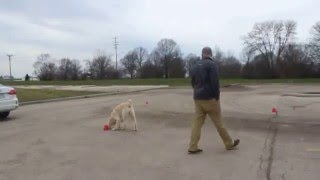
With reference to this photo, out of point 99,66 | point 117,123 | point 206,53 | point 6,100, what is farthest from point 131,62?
point 206,53

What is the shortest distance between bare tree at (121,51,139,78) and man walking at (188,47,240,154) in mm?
130516

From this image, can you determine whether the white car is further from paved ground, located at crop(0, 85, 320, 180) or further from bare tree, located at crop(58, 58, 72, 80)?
bare tree, located at crop(58, 58, 72, 80)

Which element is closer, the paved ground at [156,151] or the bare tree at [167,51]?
the paved ground at [156,151]

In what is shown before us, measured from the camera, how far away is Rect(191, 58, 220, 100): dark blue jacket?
29.9ft

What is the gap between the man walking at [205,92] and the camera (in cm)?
913

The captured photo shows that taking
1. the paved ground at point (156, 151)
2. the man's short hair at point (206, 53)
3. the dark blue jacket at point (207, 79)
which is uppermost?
the man's short hair at point (206, 53)

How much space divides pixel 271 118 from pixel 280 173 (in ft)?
26.8

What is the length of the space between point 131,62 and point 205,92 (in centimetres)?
13511

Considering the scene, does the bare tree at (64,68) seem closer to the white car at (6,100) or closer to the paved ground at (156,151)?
the white car at (6,100)

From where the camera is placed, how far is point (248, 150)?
9492 mm

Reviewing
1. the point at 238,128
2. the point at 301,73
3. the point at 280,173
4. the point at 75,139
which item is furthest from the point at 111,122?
the point at 301,73

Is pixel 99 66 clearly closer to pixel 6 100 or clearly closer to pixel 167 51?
pixel 167 51

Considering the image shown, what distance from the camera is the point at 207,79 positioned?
30.0 ft

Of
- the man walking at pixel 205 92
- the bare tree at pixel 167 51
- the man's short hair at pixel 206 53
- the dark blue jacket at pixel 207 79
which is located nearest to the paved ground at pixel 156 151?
the man walking at pixel 205 92
